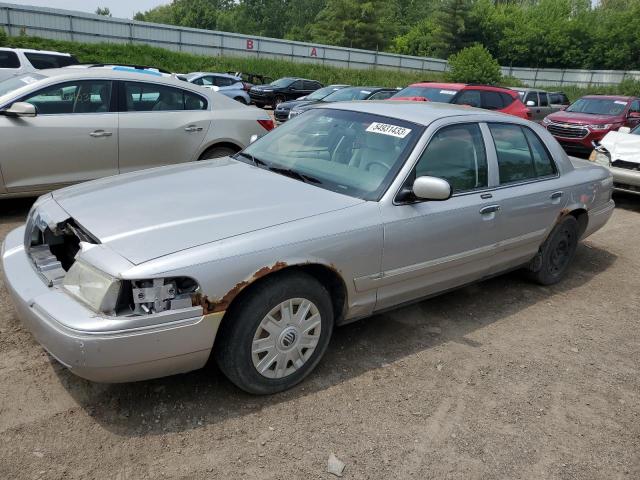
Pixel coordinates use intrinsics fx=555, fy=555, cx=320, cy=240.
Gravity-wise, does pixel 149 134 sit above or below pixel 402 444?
above

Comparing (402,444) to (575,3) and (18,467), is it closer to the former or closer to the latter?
(18,467)

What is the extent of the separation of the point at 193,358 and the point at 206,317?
23 centimetres

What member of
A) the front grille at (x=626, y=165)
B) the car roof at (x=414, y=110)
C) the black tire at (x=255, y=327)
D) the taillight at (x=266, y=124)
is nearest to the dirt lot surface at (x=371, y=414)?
the black tire at (x=255, y=327)

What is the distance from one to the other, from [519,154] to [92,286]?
11.1 feet

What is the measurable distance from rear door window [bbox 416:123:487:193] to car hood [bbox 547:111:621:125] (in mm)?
10807

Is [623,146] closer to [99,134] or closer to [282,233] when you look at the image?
[99,134]

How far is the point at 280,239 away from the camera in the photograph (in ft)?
9.62

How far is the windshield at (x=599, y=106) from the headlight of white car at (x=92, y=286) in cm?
1484

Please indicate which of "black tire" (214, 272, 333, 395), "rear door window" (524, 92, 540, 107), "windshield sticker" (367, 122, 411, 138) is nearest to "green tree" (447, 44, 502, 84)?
"rear door window" (524, 92, 540, 107)

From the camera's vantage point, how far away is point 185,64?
105 feet

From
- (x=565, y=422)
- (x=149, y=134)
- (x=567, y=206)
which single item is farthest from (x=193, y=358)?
(x=149, y=134)

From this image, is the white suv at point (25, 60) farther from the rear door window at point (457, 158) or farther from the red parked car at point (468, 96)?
the rear door window at point (457, 158)

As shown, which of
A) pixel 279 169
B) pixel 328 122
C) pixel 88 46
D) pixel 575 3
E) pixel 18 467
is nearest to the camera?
pixel 18 467

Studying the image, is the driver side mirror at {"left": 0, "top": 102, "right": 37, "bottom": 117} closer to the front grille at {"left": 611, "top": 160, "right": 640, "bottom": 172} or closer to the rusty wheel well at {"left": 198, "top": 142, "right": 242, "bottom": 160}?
the rusty wheel well at {"left": 198, "top": 142, "right": 242, "bottom": 160}
